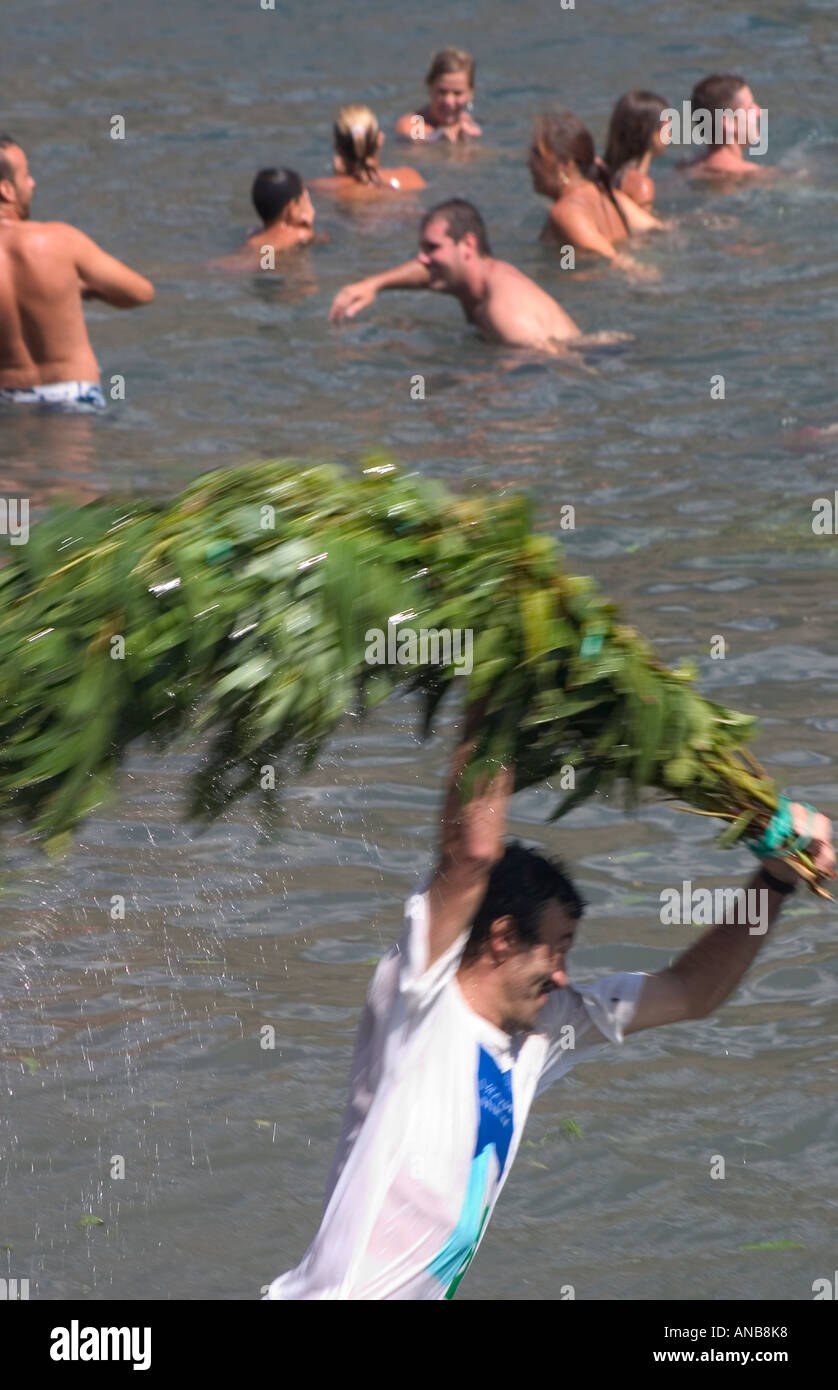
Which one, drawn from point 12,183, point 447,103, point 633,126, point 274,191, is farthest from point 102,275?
point 447,103

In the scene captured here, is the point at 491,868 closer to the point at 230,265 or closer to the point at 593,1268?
the point at 593,1268

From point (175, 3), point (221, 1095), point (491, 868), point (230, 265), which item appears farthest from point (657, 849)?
point (175, 3)

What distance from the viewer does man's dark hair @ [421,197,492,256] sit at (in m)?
10.6

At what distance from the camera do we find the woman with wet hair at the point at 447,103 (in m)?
15.2

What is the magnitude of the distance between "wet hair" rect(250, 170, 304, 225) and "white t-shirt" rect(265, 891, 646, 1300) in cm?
1016

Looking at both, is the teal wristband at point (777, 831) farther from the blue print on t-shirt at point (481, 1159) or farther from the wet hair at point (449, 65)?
the wet hair at point (449, 65)

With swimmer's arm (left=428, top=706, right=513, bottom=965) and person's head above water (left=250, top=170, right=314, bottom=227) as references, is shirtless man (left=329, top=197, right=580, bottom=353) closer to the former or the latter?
person's head above water (left=250, top=170, right=314, bottom=227)

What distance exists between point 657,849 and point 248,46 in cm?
1456

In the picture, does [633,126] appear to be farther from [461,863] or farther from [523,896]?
[461,863]

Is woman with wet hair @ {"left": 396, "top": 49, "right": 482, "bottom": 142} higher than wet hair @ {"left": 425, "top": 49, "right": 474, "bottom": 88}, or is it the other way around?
wet hair @ {"left": 425, "top": 49, "right": 474, "bottom": 88}

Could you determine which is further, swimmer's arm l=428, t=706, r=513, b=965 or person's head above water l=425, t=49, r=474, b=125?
person's head above water l=425, t=49, r=474, b=125

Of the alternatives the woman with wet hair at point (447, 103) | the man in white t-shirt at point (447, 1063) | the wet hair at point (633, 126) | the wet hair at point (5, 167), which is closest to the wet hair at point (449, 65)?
the woman with wet hair at point (447, 103)

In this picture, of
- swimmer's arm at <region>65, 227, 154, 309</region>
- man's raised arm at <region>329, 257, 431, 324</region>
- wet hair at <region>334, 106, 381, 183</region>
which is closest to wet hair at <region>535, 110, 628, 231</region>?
man's raised arm at <region>329, 257, 431, 324</region>

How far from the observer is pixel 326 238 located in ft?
42.8
